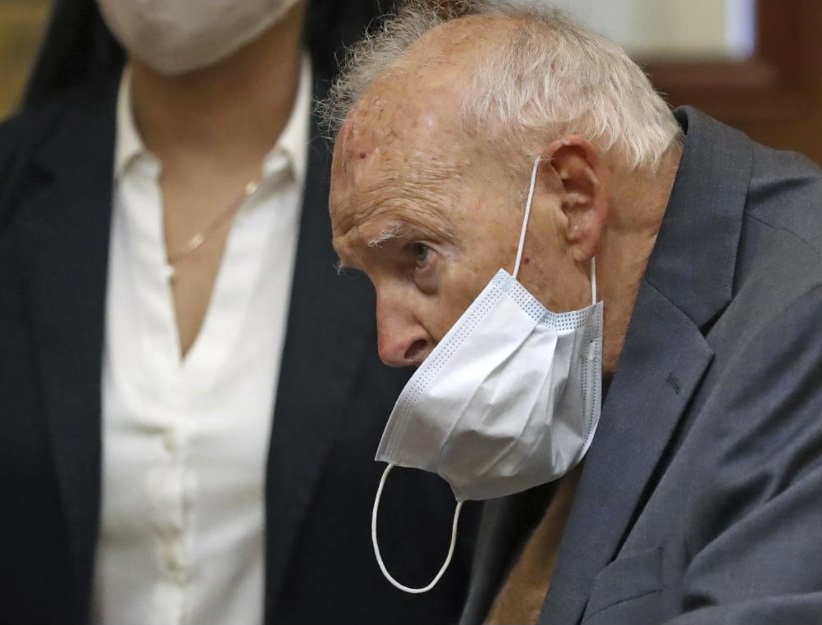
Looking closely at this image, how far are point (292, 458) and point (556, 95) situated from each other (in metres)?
0.75

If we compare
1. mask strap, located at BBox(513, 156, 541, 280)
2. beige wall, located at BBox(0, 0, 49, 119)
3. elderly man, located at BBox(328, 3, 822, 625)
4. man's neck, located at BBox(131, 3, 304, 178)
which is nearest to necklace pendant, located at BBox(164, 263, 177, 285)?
man's neck, located at BBox(131, 3, 304, 178)

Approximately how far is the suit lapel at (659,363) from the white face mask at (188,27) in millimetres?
836

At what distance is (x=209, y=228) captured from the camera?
218 centimetres

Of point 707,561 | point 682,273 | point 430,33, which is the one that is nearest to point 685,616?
point 707,561

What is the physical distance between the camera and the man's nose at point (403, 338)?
148cm

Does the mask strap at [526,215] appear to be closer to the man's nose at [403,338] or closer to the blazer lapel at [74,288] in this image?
the man's nose at [403,338]

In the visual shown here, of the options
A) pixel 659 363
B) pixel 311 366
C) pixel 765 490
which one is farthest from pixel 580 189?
pixel 311 366

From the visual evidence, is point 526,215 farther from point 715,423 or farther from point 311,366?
point 311,366

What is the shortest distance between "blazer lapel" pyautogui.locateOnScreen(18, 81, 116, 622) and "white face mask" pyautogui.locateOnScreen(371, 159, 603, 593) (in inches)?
27.3

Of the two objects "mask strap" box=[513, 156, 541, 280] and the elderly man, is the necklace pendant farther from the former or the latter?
"mask strap" box=[513, 156, 541, 280]

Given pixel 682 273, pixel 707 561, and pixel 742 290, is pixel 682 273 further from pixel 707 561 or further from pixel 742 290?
pixel 707 561

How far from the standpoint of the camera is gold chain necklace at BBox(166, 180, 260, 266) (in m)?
2.17

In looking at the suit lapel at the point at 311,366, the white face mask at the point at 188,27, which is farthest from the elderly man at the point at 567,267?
the white face mask at the point at 188,27

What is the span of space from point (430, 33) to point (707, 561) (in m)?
0.63
